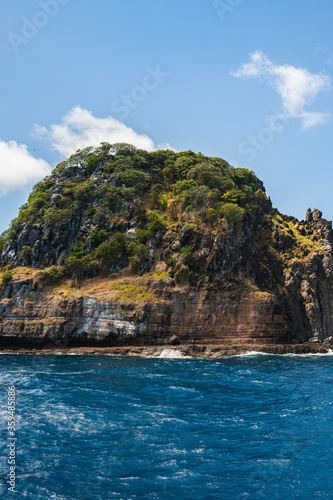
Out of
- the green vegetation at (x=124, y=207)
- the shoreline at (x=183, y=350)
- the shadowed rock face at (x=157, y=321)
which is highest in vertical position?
the green vegetation at (x=124, y=207)

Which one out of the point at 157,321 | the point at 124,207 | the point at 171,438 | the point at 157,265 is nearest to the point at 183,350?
the point at 157,321

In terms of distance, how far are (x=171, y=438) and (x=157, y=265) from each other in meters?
45.9

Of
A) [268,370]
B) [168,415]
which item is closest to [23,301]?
[268,370]

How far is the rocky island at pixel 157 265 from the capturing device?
52.8 m

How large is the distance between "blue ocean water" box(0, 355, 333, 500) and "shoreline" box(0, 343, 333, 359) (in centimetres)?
1841

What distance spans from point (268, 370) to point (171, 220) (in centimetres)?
4002

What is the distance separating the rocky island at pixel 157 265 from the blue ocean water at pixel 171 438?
23414 mm

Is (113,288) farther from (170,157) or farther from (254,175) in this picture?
(254,175)

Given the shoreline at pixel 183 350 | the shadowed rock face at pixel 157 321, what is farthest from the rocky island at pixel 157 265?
the shoreline at pixel 183 350

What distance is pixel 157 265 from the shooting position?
60594mm

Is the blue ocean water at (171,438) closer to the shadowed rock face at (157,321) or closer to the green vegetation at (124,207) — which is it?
the shadowed rock face at (157,321)

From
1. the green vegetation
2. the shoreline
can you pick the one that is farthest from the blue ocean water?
the green vegetation

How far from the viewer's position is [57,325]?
53.2m

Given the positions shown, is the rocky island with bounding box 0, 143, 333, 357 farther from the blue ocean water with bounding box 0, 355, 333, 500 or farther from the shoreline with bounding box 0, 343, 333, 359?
the blue ocean water with bounding box 0, 355, 333, 500
